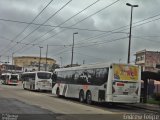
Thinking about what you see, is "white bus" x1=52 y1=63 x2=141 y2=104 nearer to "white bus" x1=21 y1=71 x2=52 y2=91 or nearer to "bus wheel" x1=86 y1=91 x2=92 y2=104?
"bus wheel" x1=86 y1=91 x2=92 y2=104

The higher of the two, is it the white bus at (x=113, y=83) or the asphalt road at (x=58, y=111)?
the white bus at (x=113, y=83)

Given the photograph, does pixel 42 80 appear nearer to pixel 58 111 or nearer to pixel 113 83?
pixel 113 83

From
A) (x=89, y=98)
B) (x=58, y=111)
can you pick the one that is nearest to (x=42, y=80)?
(x=89, y=98)

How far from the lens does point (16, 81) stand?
275 feet

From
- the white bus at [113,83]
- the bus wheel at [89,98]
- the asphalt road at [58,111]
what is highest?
the white bus at [113,83]

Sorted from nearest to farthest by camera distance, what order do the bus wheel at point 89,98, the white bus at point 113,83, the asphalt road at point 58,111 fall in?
1. the asphalt road at point 58,111
2. the white bus at point 113,83
3. the bus wheel at point 89,98

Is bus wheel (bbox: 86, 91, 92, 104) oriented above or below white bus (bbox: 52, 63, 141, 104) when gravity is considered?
below

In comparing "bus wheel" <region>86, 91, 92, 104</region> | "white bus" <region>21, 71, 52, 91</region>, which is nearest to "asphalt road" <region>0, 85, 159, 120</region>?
"bus wheel" <region>86, 91, 92, 104</region>

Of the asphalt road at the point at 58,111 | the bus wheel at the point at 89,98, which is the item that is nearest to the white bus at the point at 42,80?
the bus wheel at the point at 89,98

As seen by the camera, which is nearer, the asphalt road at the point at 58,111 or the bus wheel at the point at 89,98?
the asphalt road at the point at 58,111

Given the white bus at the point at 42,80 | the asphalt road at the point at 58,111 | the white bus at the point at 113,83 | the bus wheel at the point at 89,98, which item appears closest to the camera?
the asphalt road at the point at 58,111

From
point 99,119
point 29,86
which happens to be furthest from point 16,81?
point 99,119

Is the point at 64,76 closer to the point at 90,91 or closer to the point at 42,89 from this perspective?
the point at 90,91

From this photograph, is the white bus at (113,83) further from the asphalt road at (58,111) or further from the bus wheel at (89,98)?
the asphalt road at (58,111)
